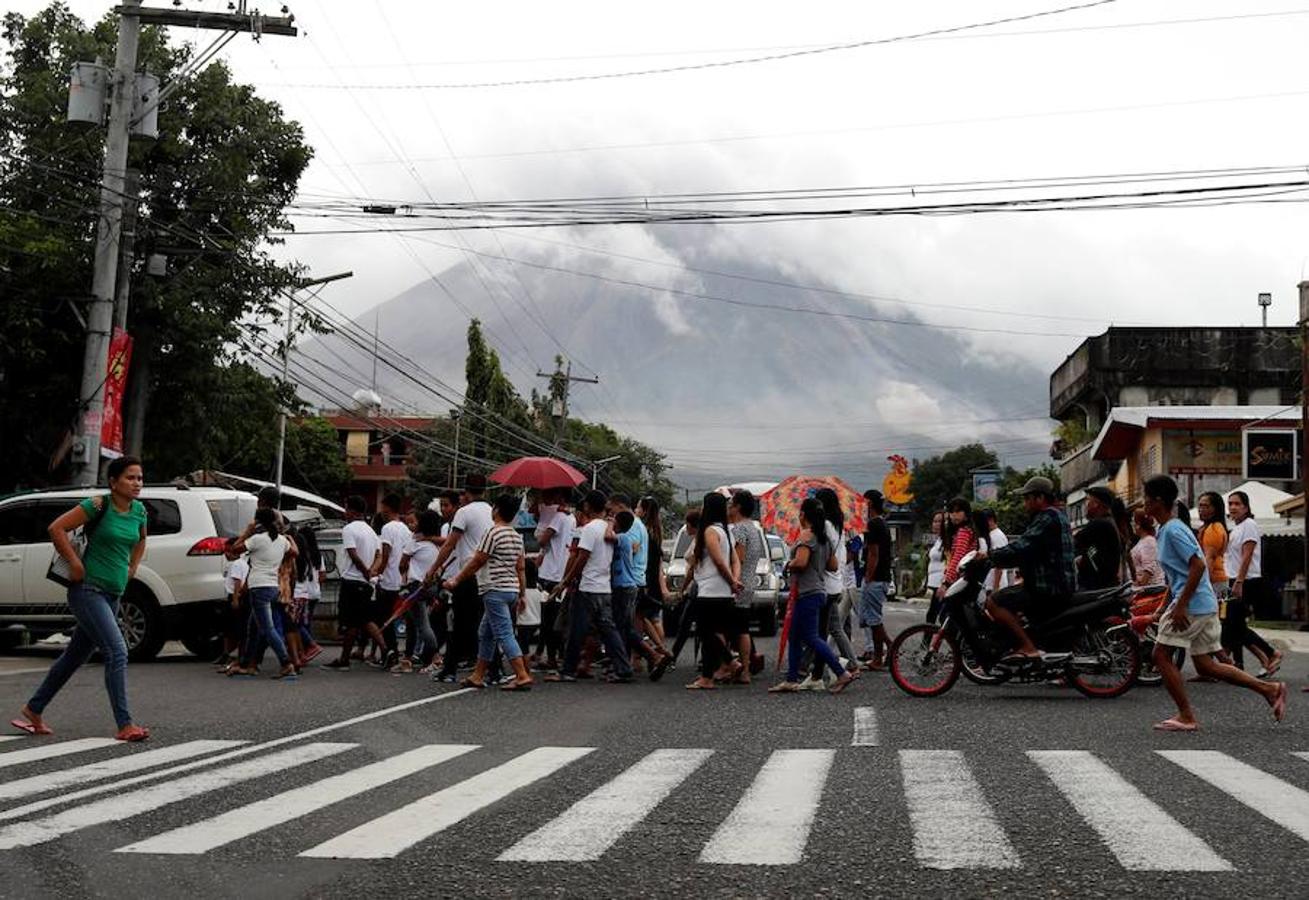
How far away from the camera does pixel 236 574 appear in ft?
51.6

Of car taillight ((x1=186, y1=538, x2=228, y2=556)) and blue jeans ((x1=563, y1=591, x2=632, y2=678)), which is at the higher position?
car taillight ((x1=186, y1=538, x2=228, y2=556))

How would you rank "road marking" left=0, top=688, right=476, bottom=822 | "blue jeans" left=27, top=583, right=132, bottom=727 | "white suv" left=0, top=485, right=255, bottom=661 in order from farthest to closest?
"white suv" left=0, top=485, right=255, bottom=661
"blue jeans" left=27, top=583, right=132, bottom=727
"road marking" left=0, top=688, right=476, bottom=822

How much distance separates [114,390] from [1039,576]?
48.8ft

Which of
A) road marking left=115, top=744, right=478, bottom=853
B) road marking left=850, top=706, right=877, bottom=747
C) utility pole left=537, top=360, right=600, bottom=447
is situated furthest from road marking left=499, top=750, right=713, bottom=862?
utility pole left=537, top=360, right=600, bottom=447

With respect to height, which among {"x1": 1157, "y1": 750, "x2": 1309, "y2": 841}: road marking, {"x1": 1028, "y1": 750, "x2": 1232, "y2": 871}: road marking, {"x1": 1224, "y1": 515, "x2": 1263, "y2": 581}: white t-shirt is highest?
{"x1": 1224, "y1": 515, "x2": 1263, "y2": 581}: white t-shirt

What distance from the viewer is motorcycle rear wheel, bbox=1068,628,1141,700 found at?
494 inches

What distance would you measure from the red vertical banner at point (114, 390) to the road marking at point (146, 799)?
47.0ft

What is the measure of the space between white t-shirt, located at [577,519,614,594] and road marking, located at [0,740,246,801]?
5.33 metres

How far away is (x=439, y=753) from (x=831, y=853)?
3719 mm

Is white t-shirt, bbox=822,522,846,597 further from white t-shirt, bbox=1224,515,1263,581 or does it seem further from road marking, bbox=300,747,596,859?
road marking, bbox=300,747,596,859

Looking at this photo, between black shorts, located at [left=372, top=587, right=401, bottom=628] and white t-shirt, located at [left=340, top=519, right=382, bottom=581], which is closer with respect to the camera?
white t-shirt, located at [left=340, top=519, right=382, bottom=581]

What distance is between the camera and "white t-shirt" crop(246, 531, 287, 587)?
14.4 metres

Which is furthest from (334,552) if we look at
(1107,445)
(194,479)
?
(1107,445)

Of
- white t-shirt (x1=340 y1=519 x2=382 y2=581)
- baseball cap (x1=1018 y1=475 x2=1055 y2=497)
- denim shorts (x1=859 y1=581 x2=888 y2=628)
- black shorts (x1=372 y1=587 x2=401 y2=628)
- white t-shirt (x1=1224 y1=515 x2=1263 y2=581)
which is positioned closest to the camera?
baseball cap (x1=1018 y1=475 x2=1055 y2=497)
